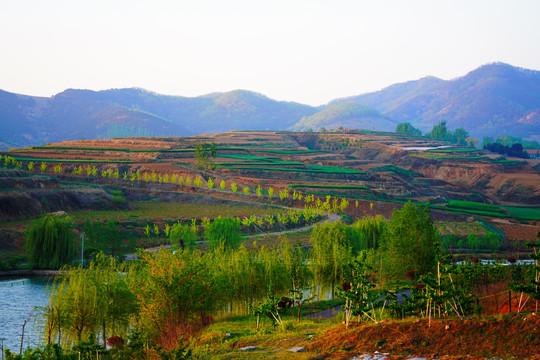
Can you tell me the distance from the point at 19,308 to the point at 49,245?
20.3 m

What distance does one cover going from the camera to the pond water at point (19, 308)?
3095 cm

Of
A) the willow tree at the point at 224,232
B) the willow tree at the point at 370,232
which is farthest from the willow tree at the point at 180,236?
the willow tree at the point at 370,232

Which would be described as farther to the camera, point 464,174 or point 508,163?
point 508,163

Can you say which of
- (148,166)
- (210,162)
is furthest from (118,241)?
(210,162)

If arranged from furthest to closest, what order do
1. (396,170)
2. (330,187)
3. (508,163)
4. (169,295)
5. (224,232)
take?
(508,163)
(396,170)
(330,187)
(224,232)
(169,295)

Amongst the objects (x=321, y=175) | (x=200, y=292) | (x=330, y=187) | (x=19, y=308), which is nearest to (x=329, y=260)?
(x=200, y=292)

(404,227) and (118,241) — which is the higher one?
(404,227)

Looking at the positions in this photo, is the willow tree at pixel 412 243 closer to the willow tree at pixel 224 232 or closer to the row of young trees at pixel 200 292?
the row of young trees at pixel 200 292

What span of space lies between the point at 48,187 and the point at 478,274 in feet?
308

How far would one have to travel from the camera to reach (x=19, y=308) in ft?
133

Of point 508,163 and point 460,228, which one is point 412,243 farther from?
point 508,163

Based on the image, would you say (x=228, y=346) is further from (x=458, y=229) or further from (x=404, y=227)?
(x=458, y=229)

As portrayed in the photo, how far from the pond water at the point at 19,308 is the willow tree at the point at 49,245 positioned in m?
5.06

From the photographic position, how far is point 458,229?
297 ft
